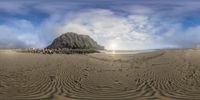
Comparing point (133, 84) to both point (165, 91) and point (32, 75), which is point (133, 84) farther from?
point (32, 75)

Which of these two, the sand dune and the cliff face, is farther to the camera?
the cliff face

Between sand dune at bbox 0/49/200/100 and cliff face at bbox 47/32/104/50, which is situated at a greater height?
cliff face at bbox 47/32/104/50

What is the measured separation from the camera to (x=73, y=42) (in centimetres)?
4453

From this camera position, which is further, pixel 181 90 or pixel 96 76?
pixel 96 76

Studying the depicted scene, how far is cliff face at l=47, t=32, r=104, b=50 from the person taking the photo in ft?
143

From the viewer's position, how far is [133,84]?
12359mm

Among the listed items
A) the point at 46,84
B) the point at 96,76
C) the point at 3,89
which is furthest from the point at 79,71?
the point at 3,89

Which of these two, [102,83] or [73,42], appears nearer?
[102,83]

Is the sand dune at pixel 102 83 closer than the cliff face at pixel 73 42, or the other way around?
the sand dune at pixel 102 83

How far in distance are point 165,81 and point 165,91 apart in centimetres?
207

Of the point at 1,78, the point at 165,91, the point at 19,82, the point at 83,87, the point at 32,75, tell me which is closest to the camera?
the point at 165,91

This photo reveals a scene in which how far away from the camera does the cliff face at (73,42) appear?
143ft

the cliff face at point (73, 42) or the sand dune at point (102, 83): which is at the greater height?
the cliff face at point (73, 42)

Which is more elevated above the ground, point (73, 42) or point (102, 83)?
point (73, 42)
